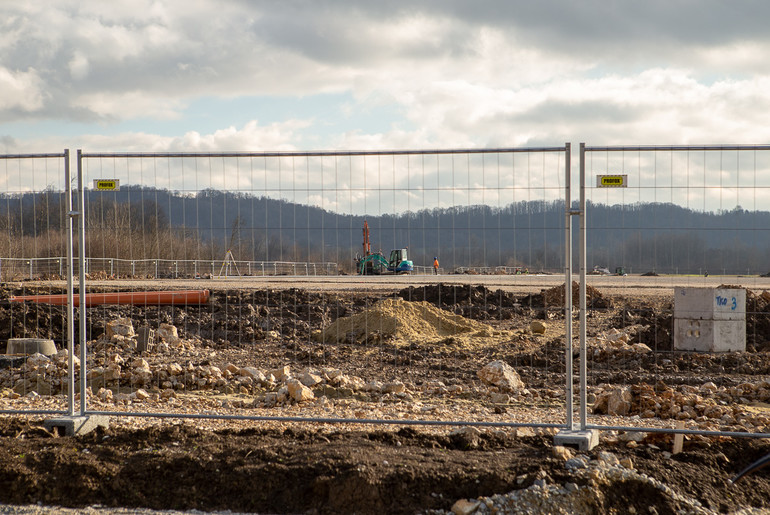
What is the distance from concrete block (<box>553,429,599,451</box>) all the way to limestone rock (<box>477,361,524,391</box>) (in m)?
4.00

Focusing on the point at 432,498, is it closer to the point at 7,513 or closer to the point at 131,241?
the point at 7,513

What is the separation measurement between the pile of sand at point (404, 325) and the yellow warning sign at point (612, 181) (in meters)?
9.42

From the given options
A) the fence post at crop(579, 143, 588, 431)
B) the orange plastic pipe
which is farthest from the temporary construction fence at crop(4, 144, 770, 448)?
the orange plastic pipe

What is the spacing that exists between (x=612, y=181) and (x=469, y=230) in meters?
1.60

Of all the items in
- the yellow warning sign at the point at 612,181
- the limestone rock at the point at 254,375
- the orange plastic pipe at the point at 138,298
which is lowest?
the limestone rock at the point at 254,375

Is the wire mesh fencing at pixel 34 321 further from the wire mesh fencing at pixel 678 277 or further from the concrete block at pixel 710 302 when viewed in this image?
the concrete block at pixel 710 302

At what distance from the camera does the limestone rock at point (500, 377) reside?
994 centimetres

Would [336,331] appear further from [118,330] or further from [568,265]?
[568,265]

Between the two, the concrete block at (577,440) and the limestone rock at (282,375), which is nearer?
the concrete block at (577,440)

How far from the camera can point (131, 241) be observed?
9.69 meters

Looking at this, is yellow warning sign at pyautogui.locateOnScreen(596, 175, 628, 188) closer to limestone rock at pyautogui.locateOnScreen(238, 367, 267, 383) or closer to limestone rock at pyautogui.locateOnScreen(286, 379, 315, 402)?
limestone rock at pyautogui.locateOnScreen(286, 379, 315, 402)

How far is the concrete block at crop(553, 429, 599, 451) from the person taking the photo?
18.7 ft

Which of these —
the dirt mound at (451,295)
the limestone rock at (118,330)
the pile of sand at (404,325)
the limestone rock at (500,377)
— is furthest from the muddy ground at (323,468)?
the dirt mound at (451,295)

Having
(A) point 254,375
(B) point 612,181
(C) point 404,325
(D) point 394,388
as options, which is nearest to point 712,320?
(C) point 404,325
